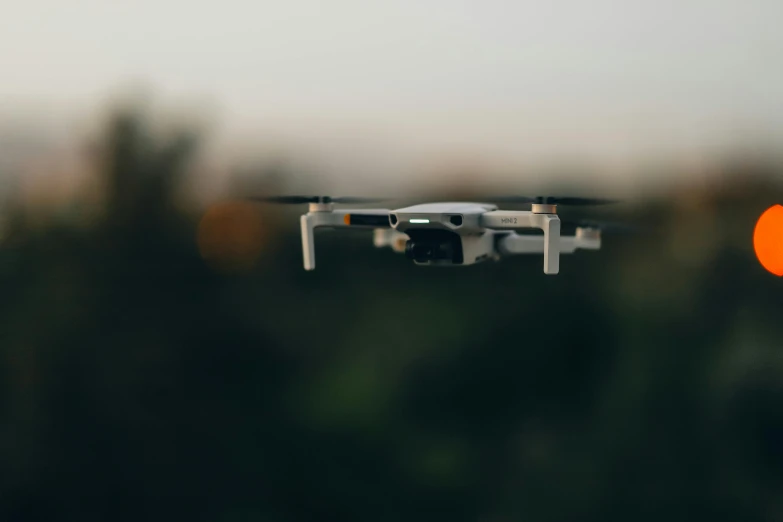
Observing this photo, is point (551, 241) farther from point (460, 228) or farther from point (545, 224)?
point (460, 228)

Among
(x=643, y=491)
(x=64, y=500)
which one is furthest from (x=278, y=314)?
(x=643, y=491)

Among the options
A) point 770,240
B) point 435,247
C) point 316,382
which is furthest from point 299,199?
point 770,240

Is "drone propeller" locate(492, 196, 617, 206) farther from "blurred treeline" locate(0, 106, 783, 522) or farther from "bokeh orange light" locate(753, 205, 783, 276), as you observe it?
"blurred treeline" locate(0, 106, 783, 522)

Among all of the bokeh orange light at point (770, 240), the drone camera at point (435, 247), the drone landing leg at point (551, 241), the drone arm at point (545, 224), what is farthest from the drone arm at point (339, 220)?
the bokeh orange light at point (770, 240)

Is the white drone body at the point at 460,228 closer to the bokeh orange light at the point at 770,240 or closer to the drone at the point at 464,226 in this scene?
the drone at the point at 464,226

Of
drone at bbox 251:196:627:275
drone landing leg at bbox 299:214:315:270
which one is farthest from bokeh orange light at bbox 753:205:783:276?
drone landing leg at bbox 299:214:315:270

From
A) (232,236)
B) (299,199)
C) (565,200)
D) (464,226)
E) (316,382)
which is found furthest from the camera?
(316,382)
